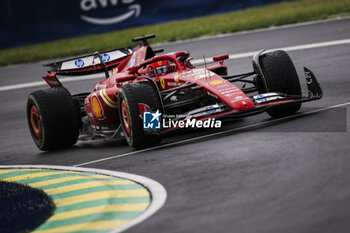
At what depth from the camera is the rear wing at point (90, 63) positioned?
1237 cm

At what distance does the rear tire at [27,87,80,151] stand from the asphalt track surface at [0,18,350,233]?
217 mm

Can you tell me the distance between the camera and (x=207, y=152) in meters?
8.89

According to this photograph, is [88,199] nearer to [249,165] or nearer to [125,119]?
[249,165]

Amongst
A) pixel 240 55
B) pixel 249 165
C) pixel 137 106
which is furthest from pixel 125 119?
pixel 240 55

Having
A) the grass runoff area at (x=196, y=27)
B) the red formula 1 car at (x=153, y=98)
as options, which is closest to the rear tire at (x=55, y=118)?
the red formula 1 car at (x=153, y=98)

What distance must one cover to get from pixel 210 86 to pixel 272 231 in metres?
4.47

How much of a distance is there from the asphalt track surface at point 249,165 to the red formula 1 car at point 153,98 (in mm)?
275

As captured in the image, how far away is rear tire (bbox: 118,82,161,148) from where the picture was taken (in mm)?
9562

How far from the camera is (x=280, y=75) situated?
33.3 ft

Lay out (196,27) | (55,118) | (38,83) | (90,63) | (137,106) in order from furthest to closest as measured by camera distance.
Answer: (196,27) → (38,83) → (90,63) → (55,118) → (137,106)

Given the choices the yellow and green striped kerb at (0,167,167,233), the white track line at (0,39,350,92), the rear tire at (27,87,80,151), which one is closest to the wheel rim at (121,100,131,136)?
the yellow and green striped kerb at (0,167,167,233)

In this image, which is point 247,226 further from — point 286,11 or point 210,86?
point 286,11

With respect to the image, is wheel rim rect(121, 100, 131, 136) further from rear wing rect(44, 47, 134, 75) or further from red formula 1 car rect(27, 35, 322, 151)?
rear wing rect(44, 47, 134, 75)

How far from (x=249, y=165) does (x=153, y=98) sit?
7.43 feet
